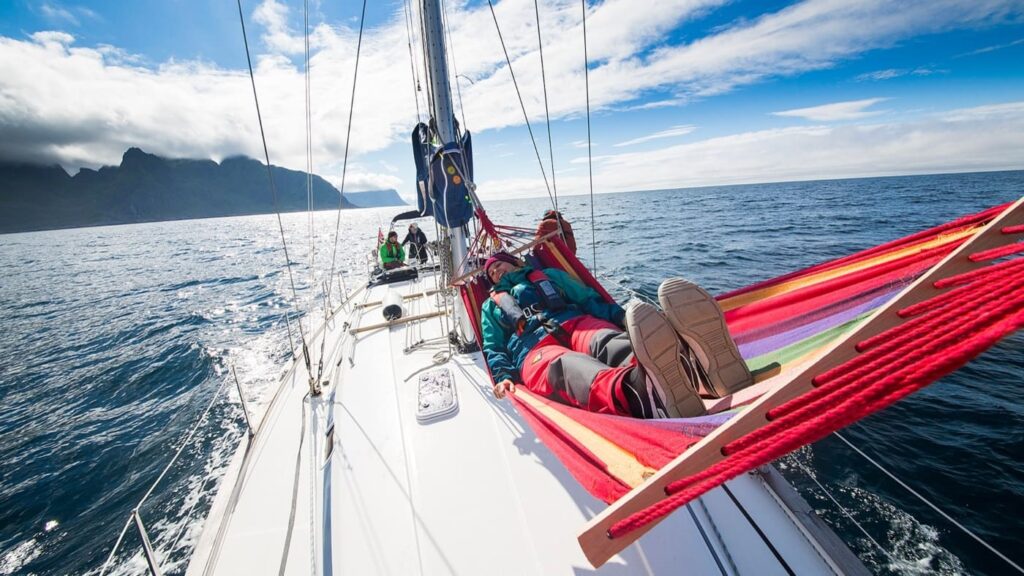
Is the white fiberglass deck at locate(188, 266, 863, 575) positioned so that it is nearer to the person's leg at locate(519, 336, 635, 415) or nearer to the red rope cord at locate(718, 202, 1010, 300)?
the person's leg at locate(519, 336, 635, 415)

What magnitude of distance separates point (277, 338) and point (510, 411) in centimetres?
858

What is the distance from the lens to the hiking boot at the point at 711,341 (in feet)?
6.10

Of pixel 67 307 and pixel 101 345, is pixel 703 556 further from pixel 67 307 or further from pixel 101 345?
pixel 67 307

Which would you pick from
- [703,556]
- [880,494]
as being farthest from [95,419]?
[880,494]

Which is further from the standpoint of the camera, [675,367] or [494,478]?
[494,478]

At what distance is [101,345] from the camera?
9.52 meters

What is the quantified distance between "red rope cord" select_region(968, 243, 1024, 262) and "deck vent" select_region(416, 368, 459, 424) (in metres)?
2.81

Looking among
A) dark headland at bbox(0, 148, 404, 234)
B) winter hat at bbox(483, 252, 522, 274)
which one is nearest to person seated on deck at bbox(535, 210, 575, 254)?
winter hat at bbox(483, 252, 522, 274)

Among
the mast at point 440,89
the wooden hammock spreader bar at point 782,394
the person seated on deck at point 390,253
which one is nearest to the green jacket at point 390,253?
the person seated on deck at point 390,253

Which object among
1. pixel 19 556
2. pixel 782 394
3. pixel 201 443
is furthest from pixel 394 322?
pixel 782 394

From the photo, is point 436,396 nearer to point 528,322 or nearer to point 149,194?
point 528,322

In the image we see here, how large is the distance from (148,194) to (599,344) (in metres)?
241

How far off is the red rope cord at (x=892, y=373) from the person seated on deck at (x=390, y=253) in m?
9.08

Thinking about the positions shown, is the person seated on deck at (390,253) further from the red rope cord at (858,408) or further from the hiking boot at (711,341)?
the red rope cord at (858,408)
